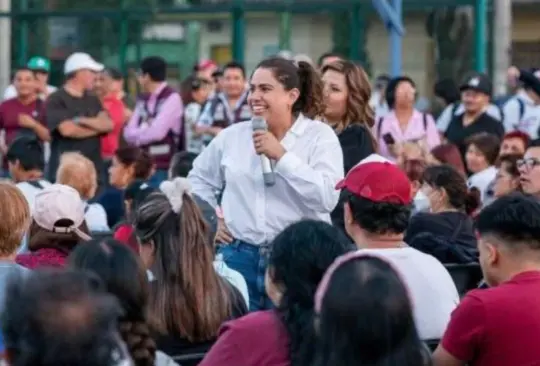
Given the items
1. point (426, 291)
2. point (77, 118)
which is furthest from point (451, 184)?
point (77, 118)

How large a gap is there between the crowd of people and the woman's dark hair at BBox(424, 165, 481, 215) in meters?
0.01

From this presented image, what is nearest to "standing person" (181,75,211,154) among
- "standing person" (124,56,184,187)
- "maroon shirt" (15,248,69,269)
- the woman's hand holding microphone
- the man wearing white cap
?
"standing person" (124,56,184,187)

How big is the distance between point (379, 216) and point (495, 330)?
0.92 meters

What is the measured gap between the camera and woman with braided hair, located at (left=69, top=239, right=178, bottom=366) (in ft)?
14.0

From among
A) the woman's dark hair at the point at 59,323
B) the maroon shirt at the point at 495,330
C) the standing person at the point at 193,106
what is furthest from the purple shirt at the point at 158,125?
the woman's dark hair at the point at 59,323

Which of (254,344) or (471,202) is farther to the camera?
(471,202)

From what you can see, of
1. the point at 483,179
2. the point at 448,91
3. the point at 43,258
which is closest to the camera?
the point at 43,258

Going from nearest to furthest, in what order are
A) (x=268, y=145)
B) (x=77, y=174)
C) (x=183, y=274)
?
(x=183, y=274) → (x=268, y=145) → (x=77, y=174)

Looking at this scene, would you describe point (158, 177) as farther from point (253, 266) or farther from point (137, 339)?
point (137, 339)

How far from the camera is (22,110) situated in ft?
46.2

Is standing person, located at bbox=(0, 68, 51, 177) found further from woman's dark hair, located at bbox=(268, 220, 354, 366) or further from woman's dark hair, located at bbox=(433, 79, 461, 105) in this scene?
woman's dark hair, located at bbox=(268, 220, 354, 366)

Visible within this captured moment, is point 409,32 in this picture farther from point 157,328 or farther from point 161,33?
point 157,328

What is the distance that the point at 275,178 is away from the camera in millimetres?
6988

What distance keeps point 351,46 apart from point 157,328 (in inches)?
468
